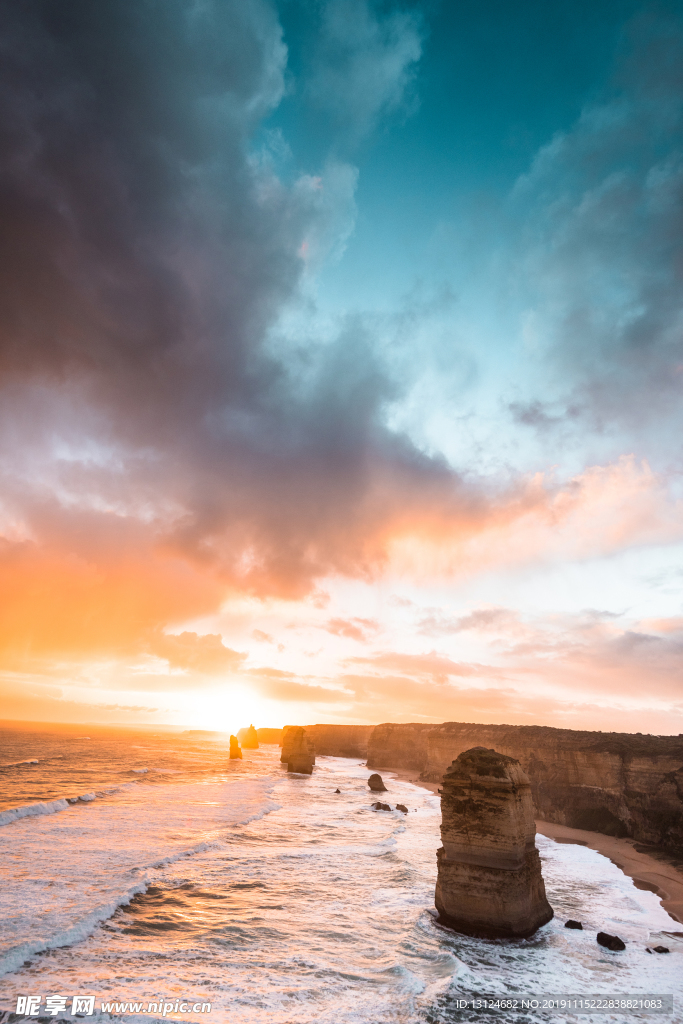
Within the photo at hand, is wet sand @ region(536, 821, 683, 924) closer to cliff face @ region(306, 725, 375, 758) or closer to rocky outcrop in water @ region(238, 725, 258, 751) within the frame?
cliff face @ region(306, 725, 375, 758)

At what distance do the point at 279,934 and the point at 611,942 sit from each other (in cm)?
1018

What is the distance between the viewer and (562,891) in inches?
818

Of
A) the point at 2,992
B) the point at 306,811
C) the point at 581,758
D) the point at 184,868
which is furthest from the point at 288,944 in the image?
the point at 581,758

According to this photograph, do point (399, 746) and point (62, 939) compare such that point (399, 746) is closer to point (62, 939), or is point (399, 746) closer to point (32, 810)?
point (32, 810)

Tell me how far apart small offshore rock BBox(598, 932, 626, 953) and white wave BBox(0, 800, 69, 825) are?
33.5 m

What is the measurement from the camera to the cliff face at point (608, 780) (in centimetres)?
3095

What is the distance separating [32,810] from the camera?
3488 centimetres

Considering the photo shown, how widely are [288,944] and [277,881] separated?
275 inches

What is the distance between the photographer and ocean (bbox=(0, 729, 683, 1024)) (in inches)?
446

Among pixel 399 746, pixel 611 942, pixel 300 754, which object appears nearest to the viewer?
pixel 611 942

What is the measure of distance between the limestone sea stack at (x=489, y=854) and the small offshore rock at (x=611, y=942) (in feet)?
5.89

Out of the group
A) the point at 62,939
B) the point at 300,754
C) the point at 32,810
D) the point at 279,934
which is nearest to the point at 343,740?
the point at 300,754

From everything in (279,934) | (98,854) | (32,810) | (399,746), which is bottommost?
(32,810)

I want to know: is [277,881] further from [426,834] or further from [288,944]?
[426,834]
